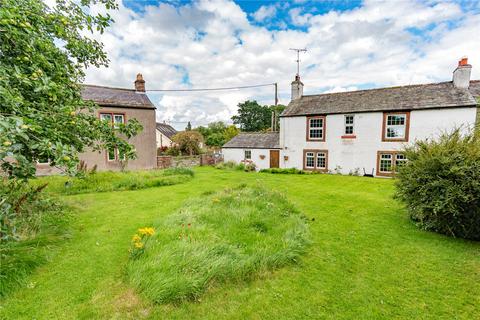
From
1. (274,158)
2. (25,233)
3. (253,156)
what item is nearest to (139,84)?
(253,156)

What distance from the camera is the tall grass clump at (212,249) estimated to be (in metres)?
3.15

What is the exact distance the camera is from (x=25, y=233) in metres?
4.45

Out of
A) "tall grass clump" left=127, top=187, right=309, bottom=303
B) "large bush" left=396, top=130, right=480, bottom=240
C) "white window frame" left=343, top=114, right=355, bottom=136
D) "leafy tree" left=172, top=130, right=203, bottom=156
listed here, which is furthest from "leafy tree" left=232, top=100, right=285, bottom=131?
"tall grass clump" left=127, top=187, right=309, bottom=303

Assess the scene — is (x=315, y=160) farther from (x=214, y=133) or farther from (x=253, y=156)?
(x=214, y=133)

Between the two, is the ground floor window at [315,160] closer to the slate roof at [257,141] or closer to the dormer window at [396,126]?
the slate roof at [257,141]

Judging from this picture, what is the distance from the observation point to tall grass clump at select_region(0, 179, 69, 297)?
3.12 meters

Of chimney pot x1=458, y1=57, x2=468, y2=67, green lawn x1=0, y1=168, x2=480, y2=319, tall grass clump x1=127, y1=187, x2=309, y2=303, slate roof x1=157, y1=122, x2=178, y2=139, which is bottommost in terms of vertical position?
green lawn x1=0, y1=168, x2=480, y2=319

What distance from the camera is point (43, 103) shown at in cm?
388

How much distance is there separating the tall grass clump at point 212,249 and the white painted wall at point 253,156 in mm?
13350

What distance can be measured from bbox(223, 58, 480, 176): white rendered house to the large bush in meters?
8.10

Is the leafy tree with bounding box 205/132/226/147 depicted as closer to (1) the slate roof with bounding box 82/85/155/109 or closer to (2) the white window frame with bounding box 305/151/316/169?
(1) the slate roof with bounding box 82/85/155/109

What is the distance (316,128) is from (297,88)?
453 cm

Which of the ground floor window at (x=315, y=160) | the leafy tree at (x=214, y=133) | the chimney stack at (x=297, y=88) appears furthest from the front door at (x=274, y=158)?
the leafy tree at (x=214, y=133)

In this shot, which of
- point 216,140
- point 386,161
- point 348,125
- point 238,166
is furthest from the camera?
point 216,140
